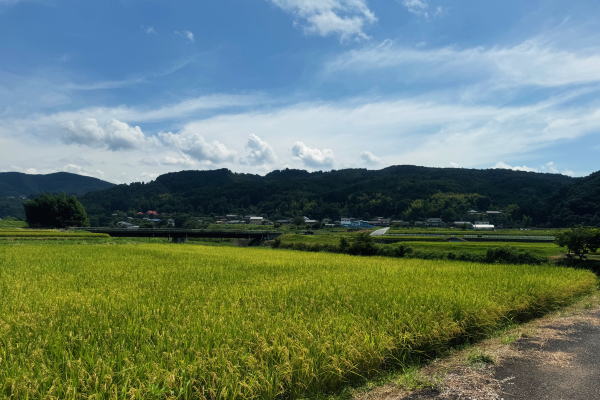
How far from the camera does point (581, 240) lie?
27484mm

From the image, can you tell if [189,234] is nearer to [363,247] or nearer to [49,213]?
[49,213]

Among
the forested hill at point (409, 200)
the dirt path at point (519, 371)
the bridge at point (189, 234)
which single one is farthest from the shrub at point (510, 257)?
the forested hill at point (409, 200)

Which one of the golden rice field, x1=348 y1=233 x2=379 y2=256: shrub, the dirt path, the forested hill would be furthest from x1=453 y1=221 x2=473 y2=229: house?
the dirt path

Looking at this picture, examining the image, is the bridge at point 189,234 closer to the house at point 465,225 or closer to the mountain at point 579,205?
the house at point 465,225

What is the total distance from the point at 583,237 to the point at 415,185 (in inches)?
5509

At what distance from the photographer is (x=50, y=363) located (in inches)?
194

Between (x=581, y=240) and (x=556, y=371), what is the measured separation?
27330 millimetres

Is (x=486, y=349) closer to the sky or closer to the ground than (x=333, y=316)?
closer to the ground

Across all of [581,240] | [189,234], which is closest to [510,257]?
[581,240]

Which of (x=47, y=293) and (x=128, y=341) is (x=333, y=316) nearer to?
(x=128, y=341)

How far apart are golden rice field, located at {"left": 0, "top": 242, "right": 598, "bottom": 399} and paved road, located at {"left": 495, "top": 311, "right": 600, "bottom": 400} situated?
1318 millimetres

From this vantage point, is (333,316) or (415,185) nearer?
(333,316)

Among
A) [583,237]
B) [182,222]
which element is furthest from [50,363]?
[182,222]

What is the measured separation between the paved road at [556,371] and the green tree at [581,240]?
2405cm
